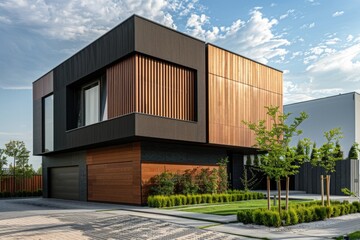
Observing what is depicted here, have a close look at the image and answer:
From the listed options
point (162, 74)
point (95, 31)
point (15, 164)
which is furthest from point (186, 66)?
point (15, 164)

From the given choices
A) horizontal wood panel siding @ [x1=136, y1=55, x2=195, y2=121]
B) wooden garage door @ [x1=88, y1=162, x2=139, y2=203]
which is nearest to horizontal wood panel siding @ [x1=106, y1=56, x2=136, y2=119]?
horizontal wood panel siding @ [x1=136, y1=55, x2=195, y2=121]

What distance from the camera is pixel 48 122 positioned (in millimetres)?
25938

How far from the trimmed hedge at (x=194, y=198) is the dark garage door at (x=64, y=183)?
8451 mm

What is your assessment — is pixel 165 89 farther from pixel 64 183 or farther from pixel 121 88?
pixel 64 183

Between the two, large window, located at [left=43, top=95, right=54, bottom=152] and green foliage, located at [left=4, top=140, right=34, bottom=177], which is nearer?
large window, located at [left=43, top=95, right=54, bottom=152]

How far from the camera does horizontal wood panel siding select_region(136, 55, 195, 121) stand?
678 inches

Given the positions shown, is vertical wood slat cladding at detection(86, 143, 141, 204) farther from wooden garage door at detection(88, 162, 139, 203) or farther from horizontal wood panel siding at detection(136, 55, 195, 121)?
horizontal wood panel siding at detection(136, 55, 195, 121)

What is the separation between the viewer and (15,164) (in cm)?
3125

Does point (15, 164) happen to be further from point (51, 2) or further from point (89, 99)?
point (51, 2)

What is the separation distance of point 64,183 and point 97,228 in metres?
15.4

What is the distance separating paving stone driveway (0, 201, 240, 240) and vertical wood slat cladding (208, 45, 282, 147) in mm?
8793

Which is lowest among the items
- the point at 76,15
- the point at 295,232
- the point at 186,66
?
the point at 295,232

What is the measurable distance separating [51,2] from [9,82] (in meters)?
10.1

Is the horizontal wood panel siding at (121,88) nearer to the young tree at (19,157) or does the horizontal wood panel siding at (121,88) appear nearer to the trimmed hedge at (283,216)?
the trimmed hedge at (283,216)
